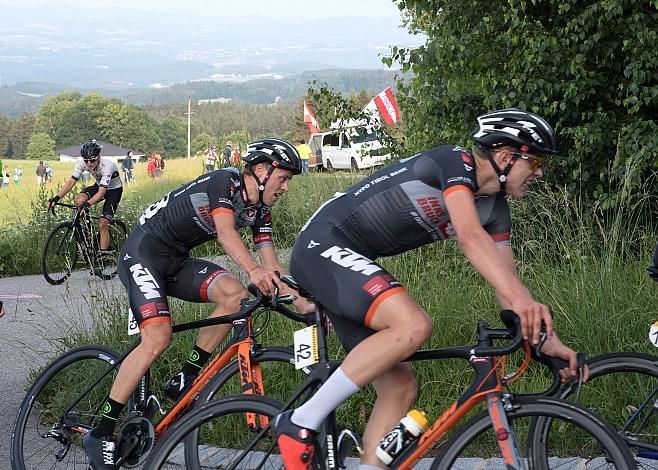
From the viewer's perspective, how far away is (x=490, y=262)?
3.54 m

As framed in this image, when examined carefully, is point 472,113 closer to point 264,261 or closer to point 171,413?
point 264,261

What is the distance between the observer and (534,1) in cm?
850

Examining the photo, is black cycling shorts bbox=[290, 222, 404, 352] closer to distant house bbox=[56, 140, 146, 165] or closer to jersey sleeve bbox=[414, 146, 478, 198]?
jersey sleeve bbox=[414, 146, 478, 198]

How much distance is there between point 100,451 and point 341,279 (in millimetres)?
1987

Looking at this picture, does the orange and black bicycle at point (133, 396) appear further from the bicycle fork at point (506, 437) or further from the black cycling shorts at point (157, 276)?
the bicycle fork at point (506, 437)

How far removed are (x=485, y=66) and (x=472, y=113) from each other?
0.73m

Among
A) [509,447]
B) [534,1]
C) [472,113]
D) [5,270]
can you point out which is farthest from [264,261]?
Answer: [5,270]

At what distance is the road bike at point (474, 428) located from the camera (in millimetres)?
3416

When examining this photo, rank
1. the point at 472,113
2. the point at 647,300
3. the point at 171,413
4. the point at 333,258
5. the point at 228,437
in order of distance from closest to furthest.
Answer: the point at 333,258 < the point at 228,437 < the point at 171,413 < the point at 647,300 < the point at 472,113

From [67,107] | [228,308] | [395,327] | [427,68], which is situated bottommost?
[67,107]

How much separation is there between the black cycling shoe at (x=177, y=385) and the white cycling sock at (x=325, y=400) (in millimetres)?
1689

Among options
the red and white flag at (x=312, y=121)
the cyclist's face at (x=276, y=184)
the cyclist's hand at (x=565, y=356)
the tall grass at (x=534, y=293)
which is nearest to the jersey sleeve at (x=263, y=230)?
the cyclist's face at (x=276, y=184)

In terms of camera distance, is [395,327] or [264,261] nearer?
[395,327]

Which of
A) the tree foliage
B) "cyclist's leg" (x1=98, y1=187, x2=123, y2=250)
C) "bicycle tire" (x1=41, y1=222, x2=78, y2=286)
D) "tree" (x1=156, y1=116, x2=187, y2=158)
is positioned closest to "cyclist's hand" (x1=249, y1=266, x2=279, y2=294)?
the tree foliage
